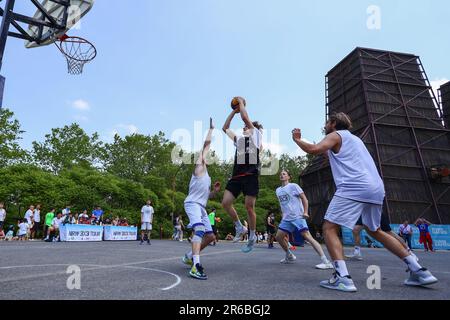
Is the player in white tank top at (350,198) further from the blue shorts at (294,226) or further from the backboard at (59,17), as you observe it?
the backboard at (59,17)

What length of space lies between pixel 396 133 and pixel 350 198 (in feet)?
105

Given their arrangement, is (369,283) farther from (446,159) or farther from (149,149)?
(149,149)

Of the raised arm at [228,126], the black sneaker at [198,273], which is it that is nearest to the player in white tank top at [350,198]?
the black sneaker at [198,273]

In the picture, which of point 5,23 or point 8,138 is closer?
point 5,23

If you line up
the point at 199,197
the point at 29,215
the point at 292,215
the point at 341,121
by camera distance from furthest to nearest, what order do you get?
the point at 29,215, the point at 292,215, the point at 199,197, the point at 341,121

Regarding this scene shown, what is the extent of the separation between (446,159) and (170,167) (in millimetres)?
37207

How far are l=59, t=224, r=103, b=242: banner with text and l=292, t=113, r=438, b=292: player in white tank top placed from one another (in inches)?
692

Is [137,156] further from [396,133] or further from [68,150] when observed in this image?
[396,133]

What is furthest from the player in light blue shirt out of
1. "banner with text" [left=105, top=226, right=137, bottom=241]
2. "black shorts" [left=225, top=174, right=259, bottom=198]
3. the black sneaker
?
"banner with text" [left=105, top=226, right=137, bottom=241]

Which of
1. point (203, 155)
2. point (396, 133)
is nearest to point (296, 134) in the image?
point (203, 155)

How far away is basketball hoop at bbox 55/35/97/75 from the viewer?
9688mm

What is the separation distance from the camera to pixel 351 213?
3873 mm

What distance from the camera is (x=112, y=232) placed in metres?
22.0

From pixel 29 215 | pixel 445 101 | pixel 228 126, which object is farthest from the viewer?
pixel 445 101
